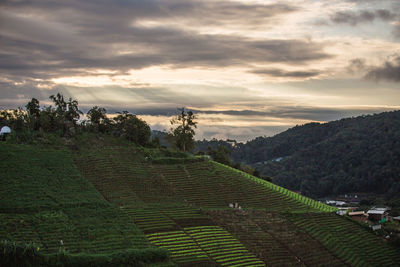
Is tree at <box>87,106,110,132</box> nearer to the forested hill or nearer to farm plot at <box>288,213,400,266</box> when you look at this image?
farm plot at <box>288,213,400,266</box>

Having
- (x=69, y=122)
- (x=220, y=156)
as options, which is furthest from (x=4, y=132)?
(x=220, y=156)

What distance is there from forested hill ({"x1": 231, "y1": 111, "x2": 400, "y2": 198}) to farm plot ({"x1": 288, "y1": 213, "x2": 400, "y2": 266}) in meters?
73.4

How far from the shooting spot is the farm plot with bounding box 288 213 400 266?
51812mm

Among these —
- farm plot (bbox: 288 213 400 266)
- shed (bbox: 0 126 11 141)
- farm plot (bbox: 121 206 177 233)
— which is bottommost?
farm plot (bbox: 288 213 400 266)

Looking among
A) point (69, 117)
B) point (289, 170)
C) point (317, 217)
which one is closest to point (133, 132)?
point (69, 117)

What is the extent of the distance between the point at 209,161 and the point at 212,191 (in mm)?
12508

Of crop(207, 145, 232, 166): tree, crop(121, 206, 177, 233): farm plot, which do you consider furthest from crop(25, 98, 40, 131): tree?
crop(207, 145, 232, 166): tree

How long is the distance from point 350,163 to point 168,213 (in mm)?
107507

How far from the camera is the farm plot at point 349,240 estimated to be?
51.8 m

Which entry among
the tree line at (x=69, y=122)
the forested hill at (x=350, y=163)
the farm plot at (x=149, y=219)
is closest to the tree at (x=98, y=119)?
the tree line at (x=69, y=122)

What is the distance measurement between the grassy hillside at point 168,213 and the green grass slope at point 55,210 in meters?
0.10

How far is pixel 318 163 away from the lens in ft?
509

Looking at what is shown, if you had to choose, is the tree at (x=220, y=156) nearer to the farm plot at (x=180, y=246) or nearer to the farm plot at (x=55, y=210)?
the farm plot at (x=55, y=210)

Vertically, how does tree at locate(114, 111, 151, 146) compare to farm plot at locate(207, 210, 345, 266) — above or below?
above
